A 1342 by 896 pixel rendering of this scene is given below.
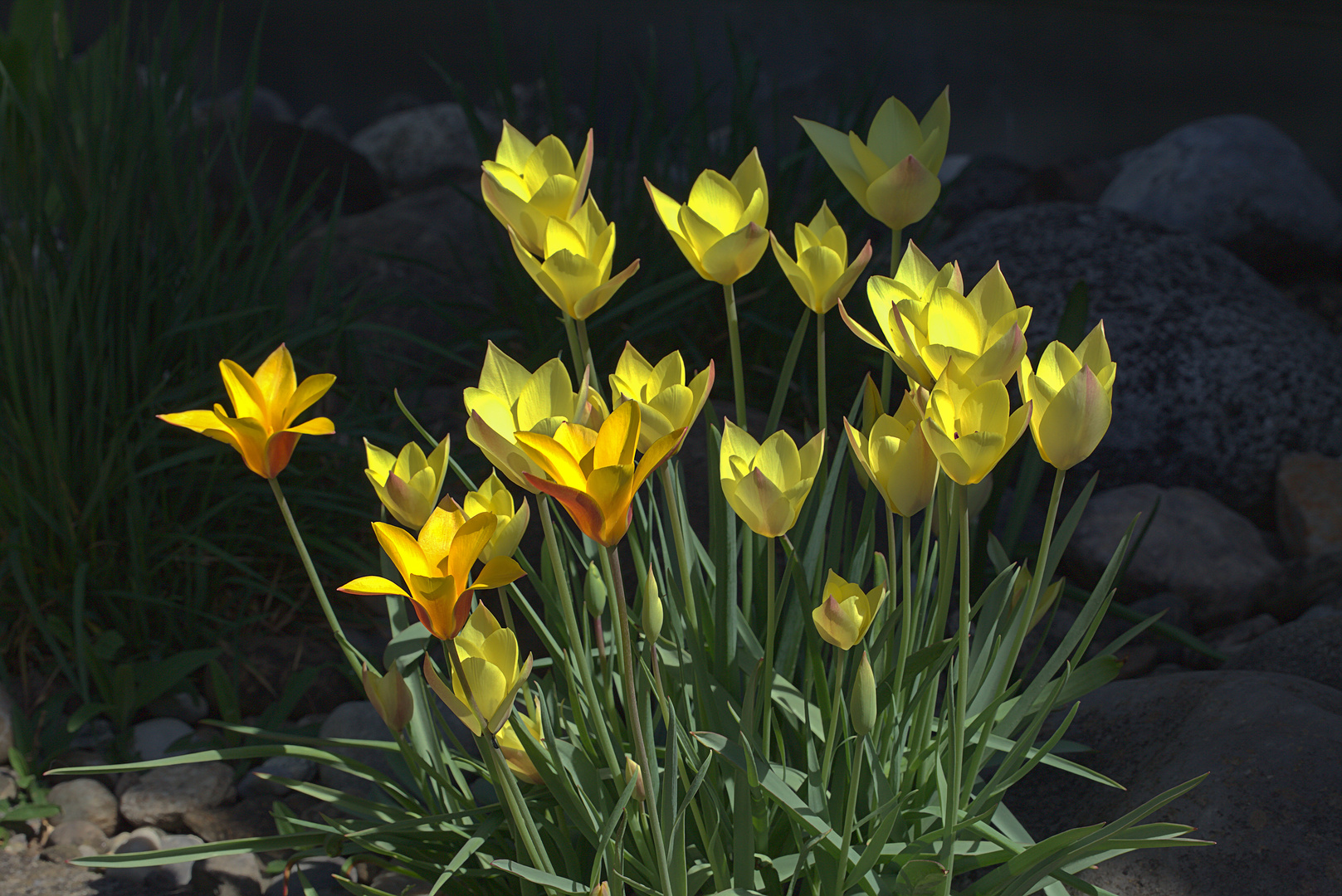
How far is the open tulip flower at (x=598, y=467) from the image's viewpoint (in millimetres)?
535

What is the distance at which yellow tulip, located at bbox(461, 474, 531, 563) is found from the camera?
0.68 m

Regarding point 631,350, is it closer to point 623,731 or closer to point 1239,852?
point 623,731

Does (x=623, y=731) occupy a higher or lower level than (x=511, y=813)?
lower

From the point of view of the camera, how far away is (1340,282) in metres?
3.77

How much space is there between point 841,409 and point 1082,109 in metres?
3.72

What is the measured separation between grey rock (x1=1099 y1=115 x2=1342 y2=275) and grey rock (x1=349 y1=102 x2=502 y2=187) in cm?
278

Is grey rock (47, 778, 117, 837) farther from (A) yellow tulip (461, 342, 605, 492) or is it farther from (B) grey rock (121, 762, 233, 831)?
(A) yellow tulip (461, 342, 605, 492)

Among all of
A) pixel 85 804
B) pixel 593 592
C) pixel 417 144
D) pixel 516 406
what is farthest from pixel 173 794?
pixel 417 144

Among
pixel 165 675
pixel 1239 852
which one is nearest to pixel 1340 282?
pixel 1239 852

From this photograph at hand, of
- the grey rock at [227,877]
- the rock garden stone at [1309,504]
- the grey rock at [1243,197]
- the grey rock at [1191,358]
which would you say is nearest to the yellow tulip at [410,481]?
the grey rock at [227,877]

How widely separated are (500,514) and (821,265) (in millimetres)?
308

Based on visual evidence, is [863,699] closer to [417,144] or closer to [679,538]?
[679,538]

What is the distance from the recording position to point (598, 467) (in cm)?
56

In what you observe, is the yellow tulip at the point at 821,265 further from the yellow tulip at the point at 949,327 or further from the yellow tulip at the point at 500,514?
the yellow tulip at the point at 500,514
